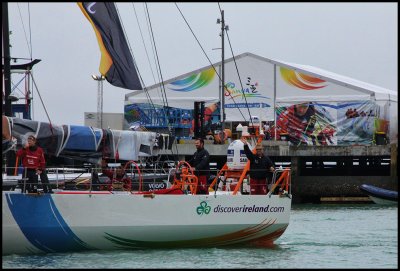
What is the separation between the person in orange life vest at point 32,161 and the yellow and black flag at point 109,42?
2.33 m

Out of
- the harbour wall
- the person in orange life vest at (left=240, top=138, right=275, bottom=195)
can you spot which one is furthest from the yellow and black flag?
the harbour wall

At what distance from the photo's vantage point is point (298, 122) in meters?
51.3

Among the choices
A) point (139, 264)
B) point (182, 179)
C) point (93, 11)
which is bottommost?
point (139, 264)

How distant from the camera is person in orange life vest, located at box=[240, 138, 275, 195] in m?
21.1

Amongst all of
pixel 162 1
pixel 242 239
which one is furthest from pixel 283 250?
pixel 162 1

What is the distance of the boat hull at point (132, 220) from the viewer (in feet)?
62.1

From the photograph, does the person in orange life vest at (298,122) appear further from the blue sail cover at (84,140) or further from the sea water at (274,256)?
the blue sail cover at (84,140)

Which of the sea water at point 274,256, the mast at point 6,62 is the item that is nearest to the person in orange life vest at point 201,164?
the sea water at point 274,256

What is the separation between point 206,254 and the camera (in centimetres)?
2002

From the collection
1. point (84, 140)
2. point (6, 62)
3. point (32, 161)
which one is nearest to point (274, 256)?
point (84, 140)

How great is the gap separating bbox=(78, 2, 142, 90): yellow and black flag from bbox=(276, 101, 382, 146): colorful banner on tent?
1214 inches

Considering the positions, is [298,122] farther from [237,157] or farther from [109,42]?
[109,42]

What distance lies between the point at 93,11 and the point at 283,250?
20.1 feet

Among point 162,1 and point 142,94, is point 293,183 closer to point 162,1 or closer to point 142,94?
point 142,94
